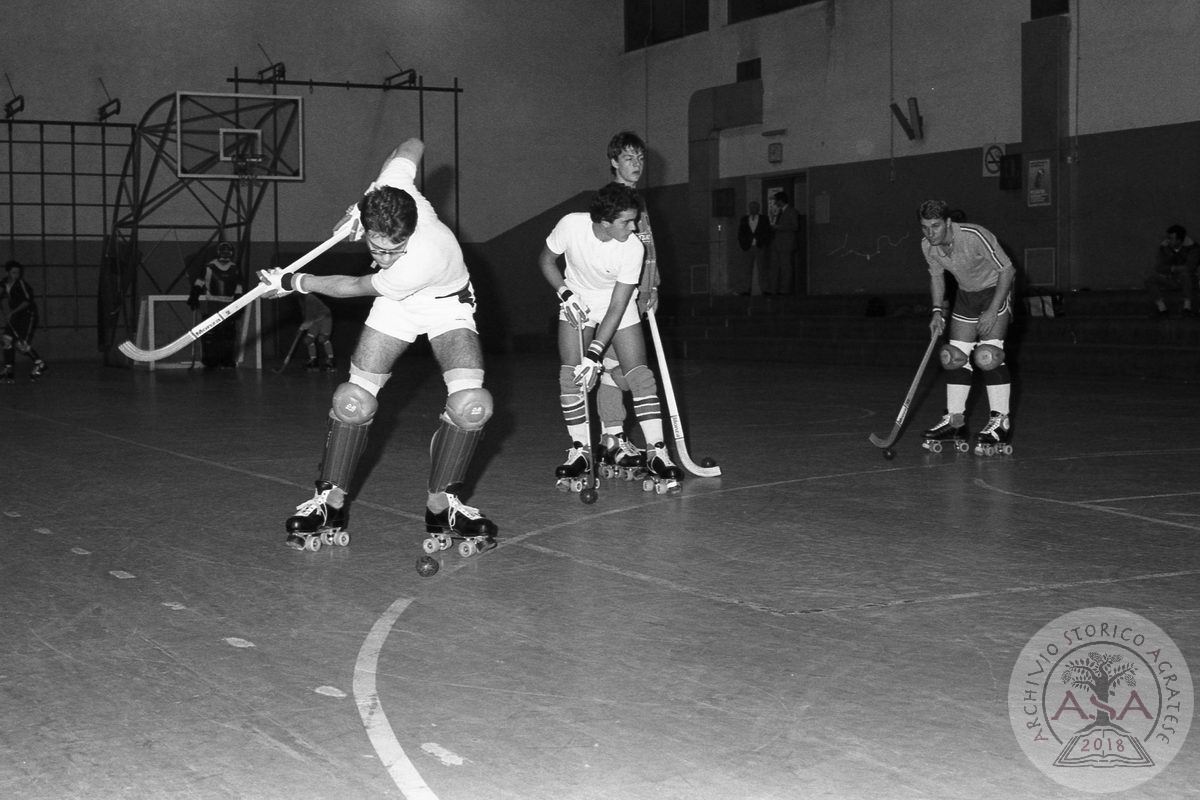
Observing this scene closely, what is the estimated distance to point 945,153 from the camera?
22.9 metres

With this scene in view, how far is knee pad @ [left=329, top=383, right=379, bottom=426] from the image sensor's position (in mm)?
5922

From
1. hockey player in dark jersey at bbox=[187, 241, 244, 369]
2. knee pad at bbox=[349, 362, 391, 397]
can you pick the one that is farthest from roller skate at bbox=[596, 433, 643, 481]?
hockey player in dark jersey at bbox=[187, 241, 244, 369]

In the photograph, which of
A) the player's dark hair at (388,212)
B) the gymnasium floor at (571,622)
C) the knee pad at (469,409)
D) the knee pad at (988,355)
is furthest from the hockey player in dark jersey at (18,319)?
the player's dark hair at (388,212)

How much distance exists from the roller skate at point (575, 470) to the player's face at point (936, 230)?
9.17 ft

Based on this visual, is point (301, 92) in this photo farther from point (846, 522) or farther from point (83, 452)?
point (846, 522)

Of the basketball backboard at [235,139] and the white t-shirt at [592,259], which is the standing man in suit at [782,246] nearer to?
the basketball backboard at [235,139]

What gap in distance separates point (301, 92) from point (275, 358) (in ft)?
17.4

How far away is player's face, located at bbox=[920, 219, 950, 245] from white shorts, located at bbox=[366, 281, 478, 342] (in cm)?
403

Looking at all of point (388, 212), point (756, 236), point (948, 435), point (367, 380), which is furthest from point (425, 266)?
point (756, 236)

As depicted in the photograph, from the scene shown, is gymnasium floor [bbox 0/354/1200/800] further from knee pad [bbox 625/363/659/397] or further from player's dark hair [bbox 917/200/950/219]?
player's dark hair [bbox 917/200/950/219]

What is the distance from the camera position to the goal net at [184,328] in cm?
2084

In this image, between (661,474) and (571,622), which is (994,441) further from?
(571,622)

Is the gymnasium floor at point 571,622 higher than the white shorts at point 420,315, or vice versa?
the white shorts at point 420,315

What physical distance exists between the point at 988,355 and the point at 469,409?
466cm
